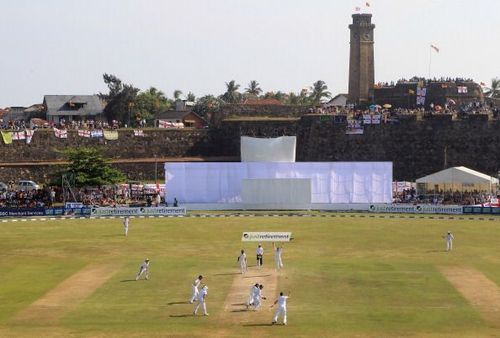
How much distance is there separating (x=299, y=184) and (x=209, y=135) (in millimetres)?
28665

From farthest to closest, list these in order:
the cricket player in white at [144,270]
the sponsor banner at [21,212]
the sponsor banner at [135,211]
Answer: the sponsor banner at [21,212], the sponsor banner at [135,211], the cricket player in white at [144,270]

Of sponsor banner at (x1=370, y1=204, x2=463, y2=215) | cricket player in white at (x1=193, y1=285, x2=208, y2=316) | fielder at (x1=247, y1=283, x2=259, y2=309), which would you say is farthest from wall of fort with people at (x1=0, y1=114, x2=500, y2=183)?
cricket player in white at (x1=193, y1=285, x2=208, y2=316)

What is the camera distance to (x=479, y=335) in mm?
32469

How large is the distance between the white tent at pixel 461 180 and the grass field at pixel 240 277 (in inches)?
366

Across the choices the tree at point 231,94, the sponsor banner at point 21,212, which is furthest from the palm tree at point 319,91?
the sponsor banner at point 21,212

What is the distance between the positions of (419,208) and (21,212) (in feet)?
101

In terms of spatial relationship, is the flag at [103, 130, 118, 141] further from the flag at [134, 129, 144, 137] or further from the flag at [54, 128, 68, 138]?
the flag at [54, 128, 68, 138]

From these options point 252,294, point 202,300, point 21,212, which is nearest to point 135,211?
point 21,212

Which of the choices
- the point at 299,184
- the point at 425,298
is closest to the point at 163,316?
the point at 425,298

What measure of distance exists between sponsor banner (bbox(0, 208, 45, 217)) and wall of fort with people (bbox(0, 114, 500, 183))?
17230mm

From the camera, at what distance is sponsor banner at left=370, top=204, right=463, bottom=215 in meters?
75.7

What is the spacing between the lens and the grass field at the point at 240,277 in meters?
34.0

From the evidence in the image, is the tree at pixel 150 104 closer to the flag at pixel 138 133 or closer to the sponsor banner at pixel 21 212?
the flag at pixel 138 133

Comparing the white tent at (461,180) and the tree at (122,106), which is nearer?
the white tent at (461,180)
